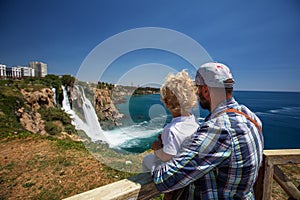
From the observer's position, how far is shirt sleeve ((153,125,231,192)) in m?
0.81

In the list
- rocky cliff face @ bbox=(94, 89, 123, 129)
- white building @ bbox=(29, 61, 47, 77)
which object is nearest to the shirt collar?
rocky cliff face @ bbox=(94, 89, 123, 129)

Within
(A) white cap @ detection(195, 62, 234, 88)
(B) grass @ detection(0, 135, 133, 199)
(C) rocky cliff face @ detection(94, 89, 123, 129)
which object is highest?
(A) white cap @ detection(195, 62, 234, 88)

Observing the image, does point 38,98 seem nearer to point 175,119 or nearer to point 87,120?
point 87,120

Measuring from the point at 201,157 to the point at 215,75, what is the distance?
53 cm

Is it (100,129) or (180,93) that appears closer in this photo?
(180,93)

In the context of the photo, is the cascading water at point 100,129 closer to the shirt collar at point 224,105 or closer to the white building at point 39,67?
the shirt collar at point 224,105

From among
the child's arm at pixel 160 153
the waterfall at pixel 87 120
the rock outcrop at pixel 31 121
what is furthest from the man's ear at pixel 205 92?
the rock outcrop at pixel 31 121

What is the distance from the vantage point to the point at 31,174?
438 cm

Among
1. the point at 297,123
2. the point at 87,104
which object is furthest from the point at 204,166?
the point at 297,123

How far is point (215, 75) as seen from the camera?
100 cm

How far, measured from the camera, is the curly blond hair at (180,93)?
4.25 ft

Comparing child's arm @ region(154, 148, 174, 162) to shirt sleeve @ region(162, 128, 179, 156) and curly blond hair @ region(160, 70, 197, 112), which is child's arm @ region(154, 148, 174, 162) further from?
curly blond hair @ region(160, 70, 197, 112)

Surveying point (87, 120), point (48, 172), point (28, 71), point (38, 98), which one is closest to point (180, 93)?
point (48, 172)

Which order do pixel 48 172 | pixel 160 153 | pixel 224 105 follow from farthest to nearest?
pixel 48 172 < pixel 160 153 < pixel 224 105
